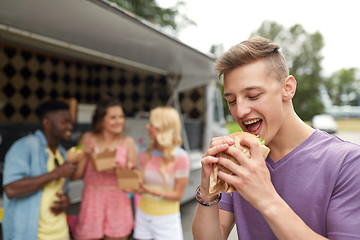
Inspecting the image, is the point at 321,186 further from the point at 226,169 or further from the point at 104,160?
the point at 104,160

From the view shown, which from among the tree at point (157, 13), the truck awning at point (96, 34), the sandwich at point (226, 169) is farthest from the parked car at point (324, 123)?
the sandwich at point (226, 169)

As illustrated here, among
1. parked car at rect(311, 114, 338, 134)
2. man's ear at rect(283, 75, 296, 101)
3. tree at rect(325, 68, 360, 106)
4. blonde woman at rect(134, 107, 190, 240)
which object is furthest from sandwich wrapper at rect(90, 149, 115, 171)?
tree at rect(325, 68, 360, 106)

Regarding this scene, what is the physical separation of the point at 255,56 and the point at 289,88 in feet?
0.74

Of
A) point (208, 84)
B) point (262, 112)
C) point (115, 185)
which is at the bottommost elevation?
point (115, 185)

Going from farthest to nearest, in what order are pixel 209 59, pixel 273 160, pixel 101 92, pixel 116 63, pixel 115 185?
pixel 101 92
pixel 116 63
pixel 209 59
pixel 115 185
pixel 273 160

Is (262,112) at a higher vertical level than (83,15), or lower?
lower

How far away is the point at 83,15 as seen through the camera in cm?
289

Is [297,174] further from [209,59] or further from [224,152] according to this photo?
[209,59]

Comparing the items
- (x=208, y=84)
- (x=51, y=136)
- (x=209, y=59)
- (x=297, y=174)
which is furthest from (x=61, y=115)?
(x=208, y=84)

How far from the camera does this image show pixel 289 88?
46.9 inches

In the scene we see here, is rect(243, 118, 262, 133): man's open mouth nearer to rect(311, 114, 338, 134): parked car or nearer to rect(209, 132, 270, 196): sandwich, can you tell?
rect(209, 132, 270, 196): sandwich

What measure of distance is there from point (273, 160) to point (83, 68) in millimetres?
9525

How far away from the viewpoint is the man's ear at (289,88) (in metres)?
1.18

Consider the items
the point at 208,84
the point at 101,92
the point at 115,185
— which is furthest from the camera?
the point at 101,92
